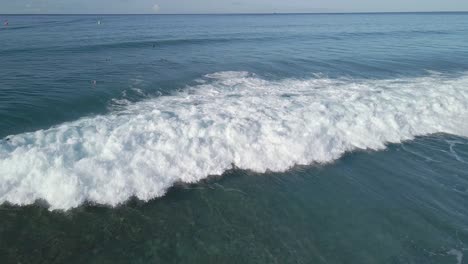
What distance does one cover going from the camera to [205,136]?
11.1 meters

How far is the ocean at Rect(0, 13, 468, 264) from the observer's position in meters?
7.05

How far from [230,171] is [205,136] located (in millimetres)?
1928

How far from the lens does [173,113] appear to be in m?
12.8

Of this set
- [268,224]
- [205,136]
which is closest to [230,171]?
[205,136]

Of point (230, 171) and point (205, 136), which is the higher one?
point (205, 136)

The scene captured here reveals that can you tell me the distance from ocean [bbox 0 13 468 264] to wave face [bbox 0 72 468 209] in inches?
2.2

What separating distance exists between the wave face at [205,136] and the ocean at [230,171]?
56mm

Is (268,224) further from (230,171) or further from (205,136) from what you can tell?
(205,136)

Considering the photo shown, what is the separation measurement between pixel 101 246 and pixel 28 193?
3111 millimetres

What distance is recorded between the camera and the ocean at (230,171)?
7047 mm

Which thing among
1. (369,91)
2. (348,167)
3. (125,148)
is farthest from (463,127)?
(125,148)

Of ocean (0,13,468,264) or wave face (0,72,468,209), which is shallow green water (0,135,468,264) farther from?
wave face (0,72,468,209)

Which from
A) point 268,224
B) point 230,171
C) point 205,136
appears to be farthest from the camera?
point 205,136

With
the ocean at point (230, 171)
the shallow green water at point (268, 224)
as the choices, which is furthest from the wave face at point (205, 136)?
the shallow green water at point (268, 224)
